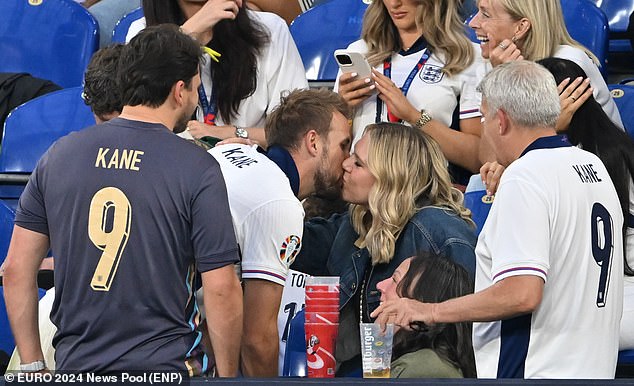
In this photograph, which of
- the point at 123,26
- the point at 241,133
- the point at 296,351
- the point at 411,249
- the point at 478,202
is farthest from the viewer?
the point at 123,26

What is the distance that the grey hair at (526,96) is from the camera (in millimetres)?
3148

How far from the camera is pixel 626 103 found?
470cm

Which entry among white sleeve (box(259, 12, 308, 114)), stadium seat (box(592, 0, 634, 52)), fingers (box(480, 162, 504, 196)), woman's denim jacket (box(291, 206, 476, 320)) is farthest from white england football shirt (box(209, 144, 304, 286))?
stadium seat (box(592, 0, 634, 52))

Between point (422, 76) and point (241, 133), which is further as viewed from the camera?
point (422, 76)

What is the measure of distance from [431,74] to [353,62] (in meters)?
0.34

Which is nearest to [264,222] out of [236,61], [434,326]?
[434,326]

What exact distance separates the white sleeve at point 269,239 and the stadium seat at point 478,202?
1.08 metres

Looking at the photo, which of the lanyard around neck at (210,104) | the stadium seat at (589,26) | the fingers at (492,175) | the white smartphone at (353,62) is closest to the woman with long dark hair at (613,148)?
the fingers at (492,175)

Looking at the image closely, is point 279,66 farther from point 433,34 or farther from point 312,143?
point 312,143

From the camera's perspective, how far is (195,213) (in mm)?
2877

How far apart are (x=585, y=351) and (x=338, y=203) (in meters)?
1.37

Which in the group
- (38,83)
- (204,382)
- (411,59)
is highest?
(204,382)

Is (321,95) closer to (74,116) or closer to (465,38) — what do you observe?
(465,38)

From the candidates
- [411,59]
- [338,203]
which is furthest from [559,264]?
[411,59]
